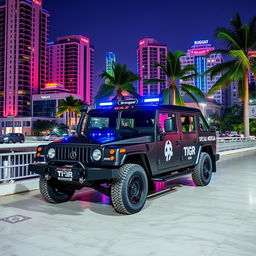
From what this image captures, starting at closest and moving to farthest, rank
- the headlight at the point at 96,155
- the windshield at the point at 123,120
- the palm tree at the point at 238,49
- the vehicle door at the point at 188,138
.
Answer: the headlight at the point at 96,155
the windshield at the point at 123,120
the vehicle door at the point at 188,138
the palm tree at the point at 238,49

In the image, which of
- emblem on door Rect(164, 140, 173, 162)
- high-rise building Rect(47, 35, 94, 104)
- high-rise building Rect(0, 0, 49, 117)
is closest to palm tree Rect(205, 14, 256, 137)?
emblem on door Rect(164, 140, 173, 162)

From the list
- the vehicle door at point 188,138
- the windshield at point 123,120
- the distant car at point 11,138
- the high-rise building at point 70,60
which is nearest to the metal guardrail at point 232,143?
the vehicle door at point 188,138

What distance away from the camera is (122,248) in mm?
4062

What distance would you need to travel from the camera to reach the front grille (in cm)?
559

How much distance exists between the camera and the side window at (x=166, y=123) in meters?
6.29

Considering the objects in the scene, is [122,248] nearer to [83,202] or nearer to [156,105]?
[83,202]

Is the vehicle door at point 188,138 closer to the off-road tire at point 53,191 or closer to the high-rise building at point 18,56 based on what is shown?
the off-road tire at point 53,191

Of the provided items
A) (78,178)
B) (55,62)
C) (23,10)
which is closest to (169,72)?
(78,178)

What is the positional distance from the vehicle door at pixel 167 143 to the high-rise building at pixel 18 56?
5390 inches

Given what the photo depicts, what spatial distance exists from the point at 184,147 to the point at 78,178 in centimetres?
308

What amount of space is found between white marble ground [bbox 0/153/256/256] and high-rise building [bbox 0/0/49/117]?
449ft

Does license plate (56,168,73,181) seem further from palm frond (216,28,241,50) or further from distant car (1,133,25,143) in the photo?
distant car (1,133,25,143)

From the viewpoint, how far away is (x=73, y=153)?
571cm

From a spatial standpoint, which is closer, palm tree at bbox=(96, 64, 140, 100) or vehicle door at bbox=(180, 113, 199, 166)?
vehicle door at bbox=(180, 113, 199, 166)
